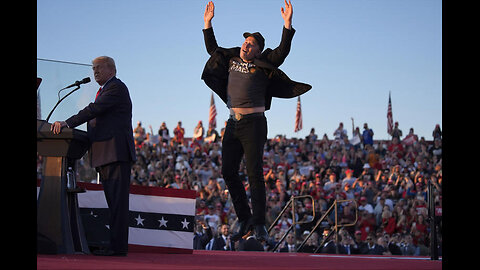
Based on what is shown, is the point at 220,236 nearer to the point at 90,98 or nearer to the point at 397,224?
the point at 397,224

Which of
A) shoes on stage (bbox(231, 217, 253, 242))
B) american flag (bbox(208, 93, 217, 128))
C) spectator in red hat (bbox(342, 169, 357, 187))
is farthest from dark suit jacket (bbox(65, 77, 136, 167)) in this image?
american flag (bbox(208, 93, 217, 128))

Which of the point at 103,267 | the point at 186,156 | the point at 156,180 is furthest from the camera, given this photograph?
the point at 186,156

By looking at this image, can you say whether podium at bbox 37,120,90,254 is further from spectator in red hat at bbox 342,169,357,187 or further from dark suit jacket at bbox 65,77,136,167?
spectator in red hat at bbox 342,169,357,187

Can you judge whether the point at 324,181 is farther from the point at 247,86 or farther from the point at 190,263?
the point at 190,263

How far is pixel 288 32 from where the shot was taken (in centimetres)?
686

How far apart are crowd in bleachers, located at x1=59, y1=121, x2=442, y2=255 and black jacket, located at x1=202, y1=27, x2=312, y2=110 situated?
4088 millimetres

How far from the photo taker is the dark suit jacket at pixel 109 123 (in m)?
6.51

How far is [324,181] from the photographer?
19.4m

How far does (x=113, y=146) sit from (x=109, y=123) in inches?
10.1

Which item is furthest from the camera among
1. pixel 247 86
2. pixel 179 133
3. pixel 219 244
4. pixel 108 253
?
pixel 179 133

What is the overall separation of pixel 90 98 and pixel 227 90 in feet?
5.67

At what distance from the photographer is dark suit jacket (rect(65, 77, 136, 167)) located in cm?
651

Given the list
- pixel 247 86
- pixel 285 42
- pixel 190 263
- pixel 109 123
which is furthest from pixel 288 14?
pixel 190 263
